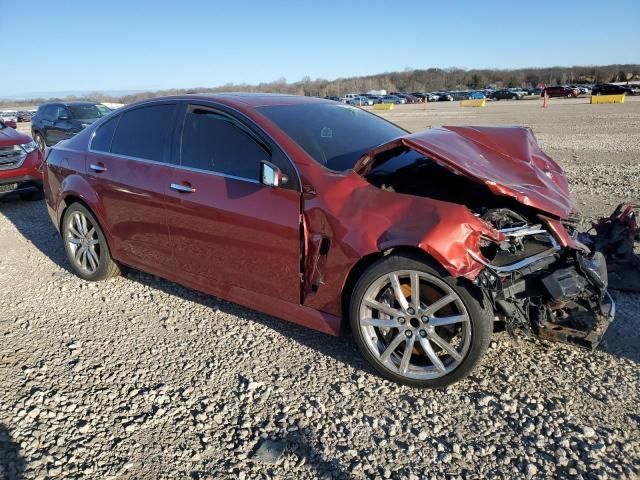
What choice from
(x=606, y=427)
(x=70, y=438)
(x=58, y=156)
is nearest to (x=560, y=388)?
(x=606, y=427)

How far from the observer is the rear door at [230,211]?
3285 millimetres

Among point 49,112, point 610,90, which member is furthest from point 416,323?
point 610,90

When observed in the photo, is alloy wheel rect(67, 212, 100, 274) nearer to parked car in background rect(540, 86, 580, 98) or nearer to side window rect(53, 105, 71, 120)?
side window rect(53, 105, 71, 120)

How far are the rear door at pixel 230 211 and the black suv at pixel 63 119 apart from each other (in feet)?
42.0

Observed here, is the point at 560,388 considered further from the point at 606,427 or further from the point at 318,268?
the point at 318,268

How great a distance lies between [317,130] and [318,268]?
1158 mm

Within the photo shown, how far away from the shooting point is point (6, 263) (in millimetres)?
5699

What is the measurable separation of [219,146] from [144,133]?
0.98 meters

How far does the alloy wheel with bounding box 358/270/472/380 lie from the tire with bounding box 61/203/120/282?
2.91m

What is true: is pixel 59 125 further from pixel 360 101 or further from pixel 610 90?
pixel 360 101

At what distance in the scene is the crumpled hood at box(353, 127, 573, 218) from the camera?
2990 millimetres

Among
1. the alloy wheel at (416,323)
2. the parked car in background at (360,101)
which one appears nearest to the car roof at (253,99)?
the alloy wheel at (416,323)

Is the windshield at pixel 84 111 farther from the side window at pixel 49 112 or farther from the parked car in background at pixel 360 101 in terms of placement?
the parked car in background at pixel 360 101

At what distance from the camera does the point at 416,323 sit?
9.84 ft
